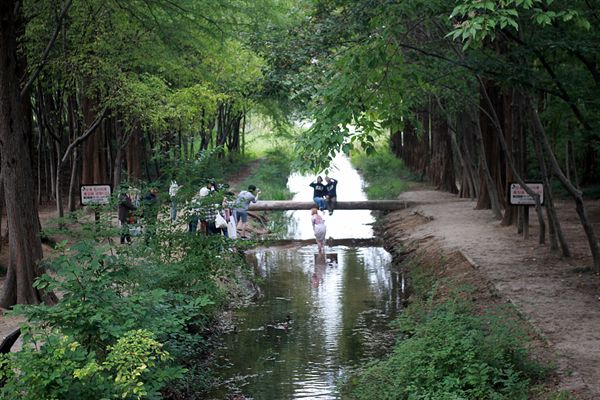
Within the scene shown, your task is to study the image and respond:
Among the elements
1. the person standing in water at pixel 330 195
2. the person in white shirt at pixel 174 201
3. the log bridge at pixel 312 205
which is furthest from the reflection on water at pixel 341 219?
the person in white shirt at pixel 174 201

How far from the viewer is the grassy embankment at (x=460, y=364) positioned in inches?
403

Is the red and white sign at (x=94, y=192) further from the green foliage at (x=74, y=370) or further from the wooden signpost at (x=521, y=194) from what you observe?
the green foliage at (x=74, y=370)

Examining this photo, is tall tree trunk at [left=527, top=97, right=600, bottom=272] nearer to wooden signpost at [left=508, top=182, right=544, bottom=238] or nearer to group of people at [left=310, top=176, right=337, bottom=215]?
wooden signpost at [left=508, top=182, right=544, bottom=238]

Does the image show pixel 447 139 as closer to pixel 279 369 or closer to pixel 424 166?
pixel 424 166

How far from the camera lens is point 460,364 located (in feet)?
35.8

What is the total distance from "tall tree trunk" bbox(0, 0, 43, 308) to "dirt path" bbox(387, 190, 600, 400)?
26.3 ft

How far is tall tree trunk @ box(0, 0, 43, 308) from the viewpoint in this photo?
14.5 m

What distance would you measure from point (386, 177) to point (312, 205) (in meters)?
16.9

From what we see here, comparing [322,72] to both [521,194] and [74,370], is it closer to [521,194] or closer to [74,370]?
[521,194]

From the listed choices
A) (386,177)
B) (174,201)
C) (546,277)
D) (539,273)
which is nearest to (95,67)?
(174,201)

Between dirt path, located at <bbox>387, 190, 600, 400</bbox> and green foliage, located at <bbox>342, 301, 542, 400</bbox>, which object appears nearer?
green foliage, located at <bbox>342, 301, 542, 400</bbox>

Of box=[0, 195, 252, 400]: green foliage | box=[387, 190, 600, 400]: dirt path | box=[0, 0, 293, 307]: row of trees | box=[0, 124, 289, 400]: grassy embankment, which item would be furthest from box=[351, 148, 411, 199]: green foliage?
box=[0, 195, 252, 400]: green foliage

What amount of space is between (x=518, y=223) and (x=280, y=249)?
880 centimetres

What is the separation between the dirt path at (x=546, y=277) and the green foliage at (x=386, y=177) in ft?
37.4
